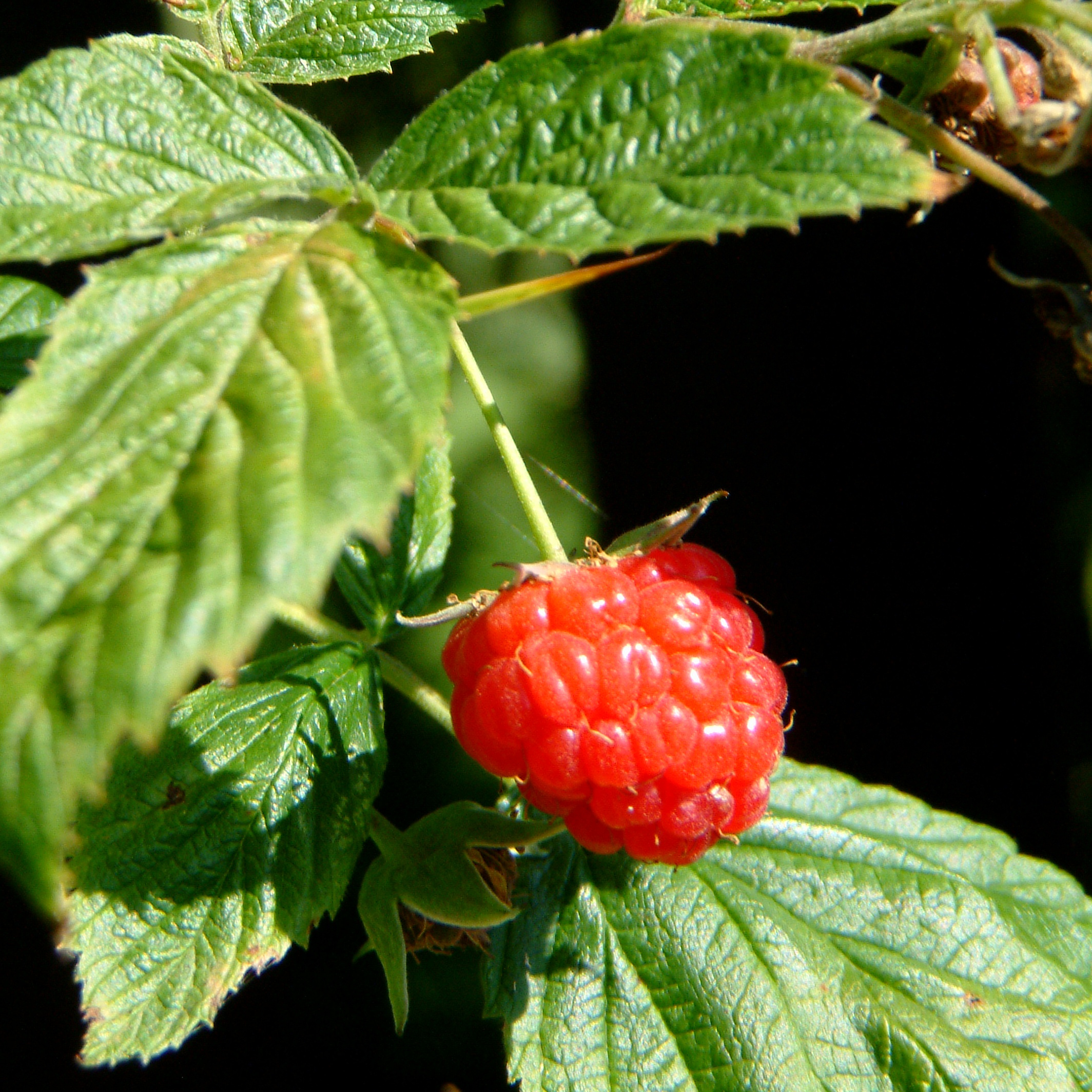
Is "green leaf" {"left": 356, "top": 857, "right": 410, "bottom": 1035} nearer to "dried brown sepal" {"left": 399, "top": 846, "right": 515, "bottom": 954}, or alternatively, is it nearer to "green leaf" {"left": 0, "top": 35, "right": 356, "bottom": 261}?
"dried brown sepal" {"left": 399, "top": 846, "right": 515, "bottom": 954}

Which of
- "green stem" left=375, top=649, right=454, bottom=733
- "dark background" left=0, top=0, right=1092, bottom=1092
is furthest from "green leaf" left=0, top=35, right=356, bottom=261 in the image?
"dark background" left=0, top=0, right=1092, bottom=1092

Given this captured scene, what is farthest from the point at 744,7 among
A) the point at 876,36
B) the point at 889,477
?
the point at 889,477

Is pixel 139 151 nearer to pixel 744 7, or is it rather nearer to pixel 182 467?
pixel 182 467

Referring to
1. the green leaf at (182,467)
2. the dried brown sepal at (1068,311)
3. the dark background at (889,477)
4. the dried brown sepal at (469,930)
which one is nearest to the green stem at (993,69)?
the dried brown sepal at (1068,311)

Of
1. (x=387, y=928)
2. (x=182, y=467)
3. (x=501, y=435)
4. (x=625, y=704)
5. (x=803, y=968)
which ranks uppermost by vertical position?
(x=182, y=467)

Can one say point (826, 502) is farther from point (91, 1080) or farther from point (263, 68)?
point (91, 1080)

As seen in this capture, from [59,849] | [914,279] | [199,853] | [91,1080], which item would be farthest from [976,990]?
[914,279]

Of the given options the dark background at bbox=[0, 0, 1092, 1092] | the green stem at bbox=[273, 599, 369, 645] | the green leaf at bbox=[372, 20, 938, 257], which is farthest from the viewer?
the dark background at bbox=[0, 0, 1092, 1092]
